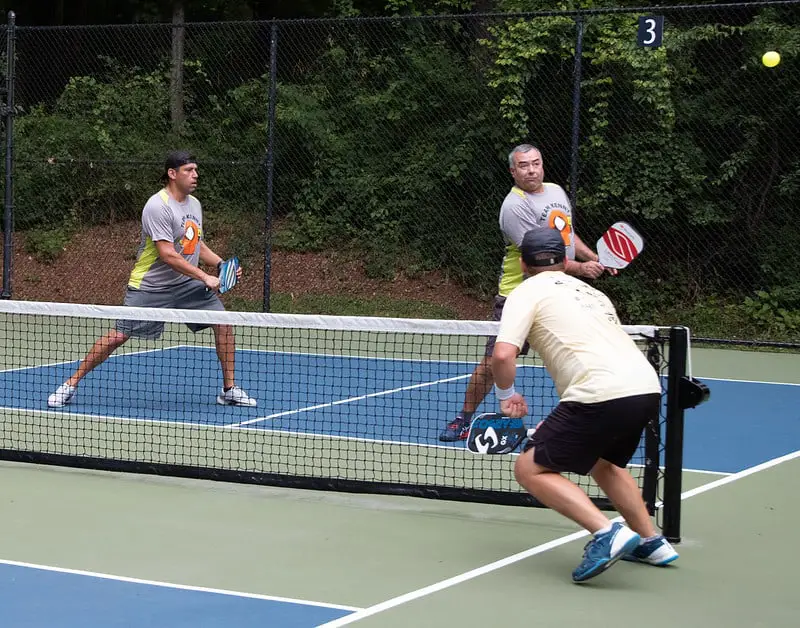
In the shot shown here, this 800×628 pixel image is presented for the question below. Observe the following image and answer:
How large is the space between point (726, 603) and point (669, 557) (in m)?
0.43

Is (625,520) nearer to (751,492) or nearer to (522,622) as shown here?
(522,622)

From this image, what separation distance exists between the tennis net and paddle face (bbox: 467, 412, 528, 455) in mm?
566

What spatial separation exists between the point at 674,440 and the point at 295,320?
191cm

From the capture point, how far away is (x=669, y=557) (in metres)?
4.94

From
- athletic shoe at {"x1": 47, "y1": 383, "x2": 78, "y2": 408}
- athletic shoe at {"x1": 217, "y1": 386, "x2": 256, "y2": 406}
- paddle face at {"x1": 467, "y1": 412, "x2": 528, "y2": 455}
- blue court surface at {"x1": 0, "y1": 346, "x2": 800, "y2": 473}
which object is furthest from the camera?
athletic shoe at {"x1": 217, "y1": 386, "x2": 256, "y2": 406}

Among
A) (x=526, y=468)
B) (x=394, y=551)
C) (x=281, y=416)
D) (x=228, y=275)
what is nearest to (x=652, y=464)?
(x=526, y=468)

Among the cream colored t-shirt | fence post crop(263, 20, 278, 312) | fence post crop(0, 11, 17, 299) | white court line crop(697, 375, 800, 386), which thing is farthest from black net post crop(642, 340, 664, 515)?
fence post crop(0, 11, 17, 299)

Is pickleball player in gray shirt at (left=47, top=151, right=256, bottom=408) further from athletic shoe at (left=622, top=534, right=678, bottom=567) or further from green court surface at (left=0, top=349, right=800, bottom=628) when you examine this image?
athletic shoe at (left=622, top=534, right=678, bottom=567)

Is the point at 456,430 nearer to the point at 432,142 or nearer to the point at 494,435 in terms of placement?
the point at 494,435

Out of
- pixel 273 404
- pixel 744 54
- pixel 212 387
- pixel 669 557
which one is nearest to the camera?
pixel 669 557

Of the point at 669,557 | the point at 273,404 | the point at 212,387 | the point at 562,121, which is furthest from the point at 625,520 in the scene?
the point at 562,121

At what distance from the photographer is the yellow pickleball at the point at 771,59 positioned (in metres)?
11.7

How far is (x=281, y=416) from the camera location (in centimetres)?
810

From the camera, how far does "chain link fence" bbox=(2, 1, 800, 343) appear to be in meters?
13.1
